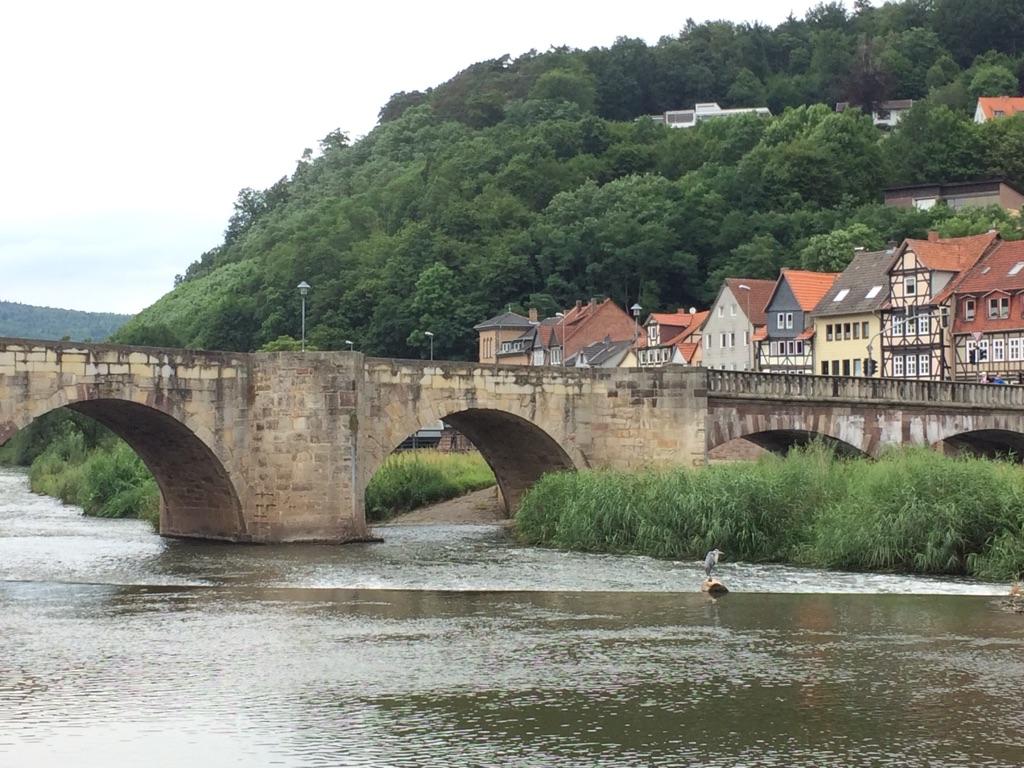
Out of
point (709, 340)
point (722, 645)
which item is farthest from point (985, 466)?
point (709, 340)

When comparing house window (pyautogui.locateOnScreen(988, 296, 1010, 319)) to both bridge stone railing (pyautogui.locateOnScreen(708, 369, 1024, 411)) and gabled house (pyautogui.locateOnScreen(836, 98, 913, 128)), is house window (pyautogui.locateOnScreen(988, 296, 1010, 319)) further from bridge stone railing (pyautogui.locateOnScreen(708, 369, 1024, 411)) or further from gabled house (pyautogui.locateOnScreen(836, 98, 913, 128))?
gabled house (pyautogui.locateOnScreen(836, 98, 913, 128))

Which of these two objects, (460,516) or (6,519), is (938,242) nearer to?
(460,516)

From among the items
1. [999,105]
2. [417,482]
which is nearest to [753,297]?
[417,482]

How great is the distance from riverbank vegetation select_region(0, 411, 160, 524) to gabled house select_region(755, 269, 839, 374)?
3680cm

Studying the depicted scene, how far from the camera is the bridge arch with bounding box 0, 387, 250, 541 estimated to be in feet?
124

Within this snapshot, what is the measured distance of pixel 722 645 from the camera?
23156 mm

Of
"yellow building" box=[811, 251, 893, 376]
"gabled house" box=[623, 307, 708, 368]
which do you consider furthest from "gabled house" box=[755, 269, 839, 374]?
"gabled house" box=[623, 307, 708, 368]

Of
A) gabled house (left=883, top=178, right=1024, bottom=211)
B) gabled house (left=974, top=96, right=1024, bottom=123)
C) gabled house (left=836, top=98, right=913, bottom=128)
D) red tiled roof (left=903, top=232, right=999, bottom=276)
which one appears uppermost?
gabled house (left=836, top=98, right=913, bottom=128)

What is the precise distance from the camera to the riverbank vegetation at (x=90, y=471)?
54.0 metres

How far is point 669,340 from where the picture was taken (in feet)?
330

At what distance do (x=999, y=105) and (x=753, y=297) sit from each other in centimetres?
5692

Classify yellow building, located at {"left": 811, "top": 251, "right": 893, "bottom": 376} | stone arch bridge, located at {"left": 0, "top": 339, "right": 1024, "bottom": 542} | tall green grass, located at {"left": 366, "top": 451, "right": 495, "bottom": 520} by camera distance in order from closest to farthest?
stone arch bridge, located at {"left": 0, "top": 339, "right": 1024, "bottom": 542} → tall green grass, located at {"left": 366, "top": 451, "right": 495, "bottom": 520} → yellow building, located at {"left": 811, "top": 251, "right": 893, "bottom": 376}

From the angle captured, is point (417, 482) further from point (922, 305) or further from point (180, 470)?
point (922, 305)

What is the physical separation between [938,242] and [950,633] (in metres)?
61.3
